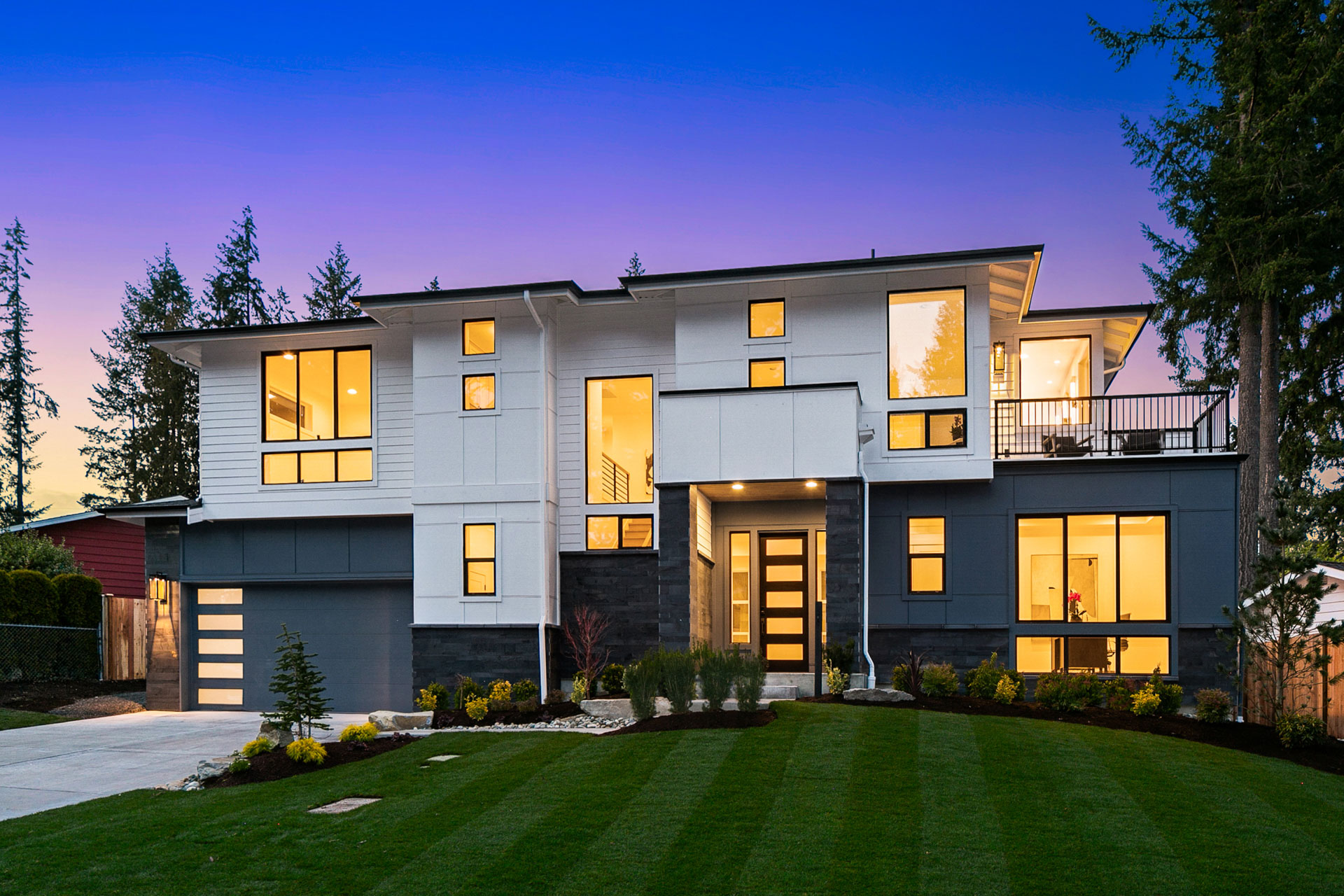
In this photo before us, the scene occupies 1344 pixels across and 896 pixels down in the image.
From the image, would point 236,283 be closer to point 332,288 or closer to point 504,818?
point 332,288

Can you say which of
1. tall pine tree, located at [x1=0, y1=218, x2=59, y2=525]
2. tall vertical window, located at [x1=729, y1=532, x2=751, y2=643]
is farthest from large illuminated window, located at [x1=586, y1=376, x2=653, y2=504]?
tall pine tree, located at [x1=0, y1=218, x2=59, y2=525]

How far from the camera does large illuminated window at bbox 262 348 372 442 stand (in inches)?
687

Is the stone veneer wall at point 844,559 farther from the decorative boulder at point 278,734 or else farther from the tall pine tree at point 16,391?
the tall pine tree at point 16,391

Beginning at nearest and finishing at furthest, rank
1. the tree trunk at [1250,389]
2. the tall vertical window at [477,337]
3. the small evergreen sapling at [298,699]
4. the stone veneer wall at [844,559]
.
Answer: the small evergreen sapling at [298,699] < the stone veneer wall at [844,559] < the tall vertical window at [477,337] < the tree trunk at [1250,389]

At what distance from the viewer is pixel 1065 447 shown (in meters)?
14.6

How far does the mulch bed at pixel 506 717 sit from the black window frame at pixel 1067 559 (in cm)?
694

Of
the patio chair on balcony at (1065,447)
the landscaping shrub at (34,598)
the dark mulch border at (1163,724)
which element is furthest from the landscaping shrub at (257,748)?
the landscaping shrub at (34,598)

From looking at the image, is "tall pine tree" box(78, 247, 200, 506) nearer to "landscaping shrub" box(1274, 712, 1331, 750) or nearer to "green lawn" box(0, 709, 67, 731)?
"green lawn" box(0, 709, 67, 731)

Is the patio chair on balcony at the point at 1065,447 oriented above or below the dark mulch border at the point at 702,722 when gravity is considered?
above

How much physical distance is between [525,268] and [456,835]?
30996 mm

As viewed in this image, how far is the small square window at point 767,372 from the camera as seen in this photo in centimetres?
1536

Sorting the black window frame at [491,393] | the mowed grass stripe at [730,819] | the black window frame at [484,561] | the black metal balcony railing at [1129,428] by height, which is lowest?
the mowed grass stripe at [730,819]

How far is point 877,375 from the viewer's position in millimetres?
14961

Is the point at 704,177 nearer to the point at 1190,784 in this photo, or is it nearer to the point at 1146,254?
the point at 1146,254
